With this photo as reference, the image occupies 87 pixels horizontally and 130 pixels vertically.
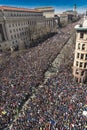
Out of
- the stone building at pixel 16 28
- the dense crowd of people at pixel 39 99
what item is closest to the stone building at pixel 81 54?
the dense crowd of people at pixel 39 99

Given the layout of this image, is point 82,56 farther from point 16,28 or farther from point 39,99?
point 16,28

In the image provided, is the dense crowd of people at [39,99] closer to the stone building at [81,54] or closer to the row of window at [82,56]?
the stone building at [81,54]

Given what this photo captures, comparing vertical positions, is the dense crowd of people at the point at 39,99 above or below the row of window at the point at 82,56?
below

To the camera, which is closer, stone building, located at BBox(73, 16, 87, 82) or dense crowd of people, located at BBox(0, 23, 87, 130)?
dense crowd of people, located at BBox(0, 23, 87, 130)

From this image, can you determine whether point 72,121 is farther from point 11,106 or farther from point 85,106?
point 11,106

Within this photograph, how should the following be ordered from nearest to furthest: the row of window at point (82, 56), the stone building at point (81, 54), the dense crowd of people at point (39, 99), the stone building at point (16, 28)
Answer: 1. the dense crowd of people at point (39, 99)
2. the stone building at point (81, 54)
3. the row of window at point (82, 56)
4. the stone building at point (16, 28)

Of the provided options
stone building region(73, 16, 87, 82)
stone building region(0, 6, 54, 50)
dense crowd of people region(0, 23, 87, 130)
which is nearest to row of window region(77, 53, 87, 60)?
stone building region(73, 16, 87, 82)

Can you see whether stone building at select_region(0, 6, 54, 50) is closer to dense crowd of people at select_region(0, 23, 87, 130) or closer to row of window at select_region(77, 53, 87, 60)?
dense crowd of people at select_region(0, 23, 87, 130)
